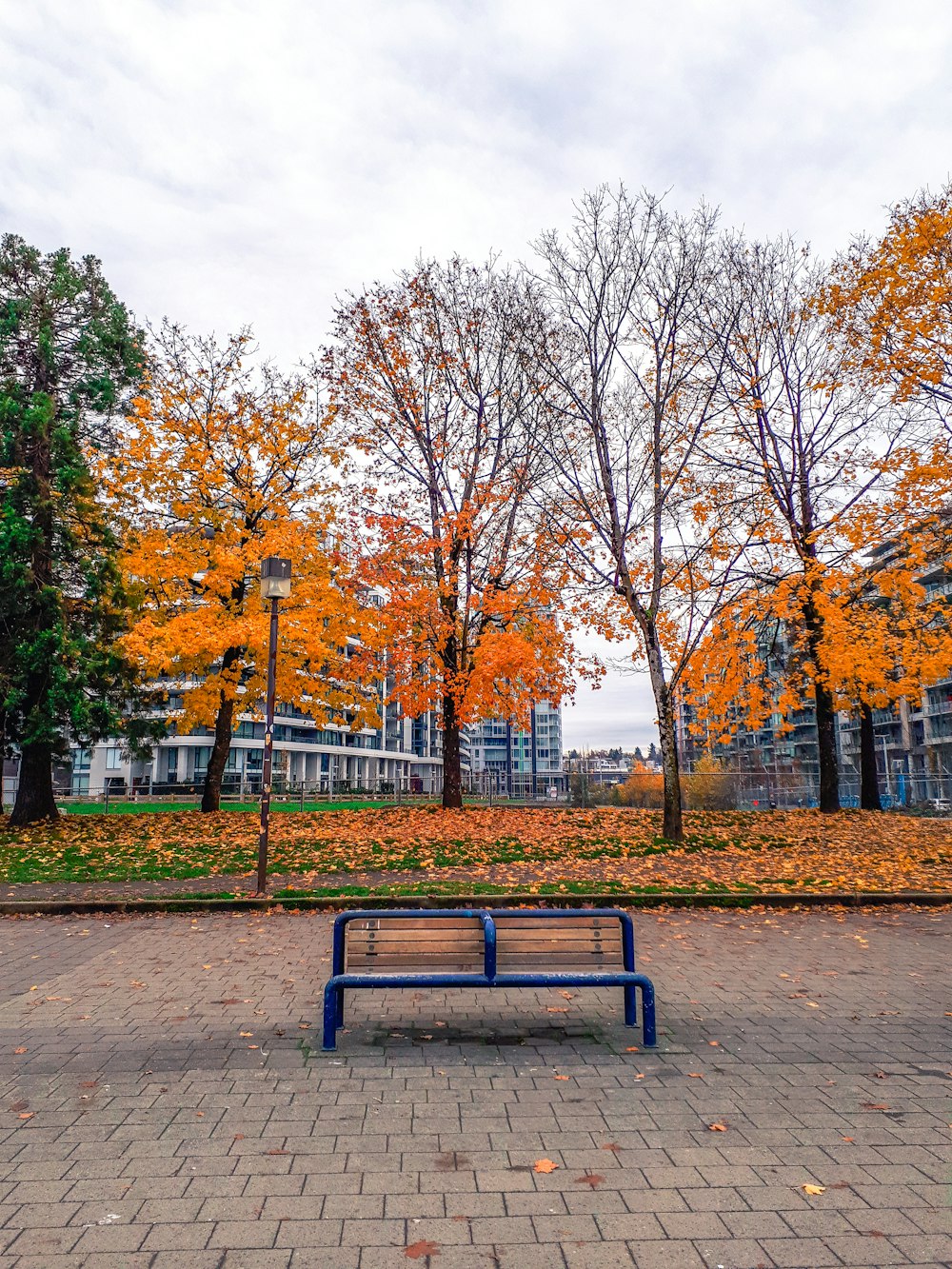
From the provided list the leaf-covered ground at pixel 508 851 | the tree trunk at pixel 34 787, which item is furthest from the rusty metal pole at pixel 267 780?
the tree trunk at pixel 34 787

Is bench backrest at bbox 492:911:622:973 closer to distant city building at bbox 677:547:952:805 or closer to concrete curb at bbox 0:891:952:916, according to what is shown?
concrete curb at bbox 0:891:952:916

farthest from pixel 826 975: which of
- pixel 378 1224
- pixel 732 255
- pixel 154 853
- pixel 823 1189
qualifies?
pixel 732 255

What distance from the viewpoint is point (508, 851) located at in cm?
1453

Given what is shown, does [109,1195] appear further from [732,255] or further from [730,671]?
[732,255]

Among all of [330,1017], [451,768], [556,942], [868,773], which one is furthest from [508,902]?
[868,773]

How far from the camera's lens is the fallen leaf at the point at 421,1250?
119 inches

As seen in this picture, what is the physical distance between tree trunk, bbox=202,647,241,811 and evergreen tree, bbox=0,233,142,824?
2604mm

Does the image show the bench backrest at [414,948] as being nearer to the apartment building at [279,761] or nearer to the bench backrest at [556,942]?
the bench backrest at [556,942]

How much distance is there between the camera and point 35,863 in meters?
13.8

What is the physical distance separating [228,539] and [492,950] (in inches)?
689

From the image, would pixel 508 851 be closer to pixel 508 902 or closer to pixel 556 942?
pixel 508 902

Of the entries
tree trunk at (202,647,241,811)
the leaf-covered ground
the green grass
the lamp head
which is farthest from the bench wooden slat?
the green grass

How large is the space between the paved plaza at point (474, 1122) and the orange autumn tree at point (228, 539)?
42.0 feet

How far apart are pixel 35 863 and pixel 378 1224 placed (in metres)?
12.8
